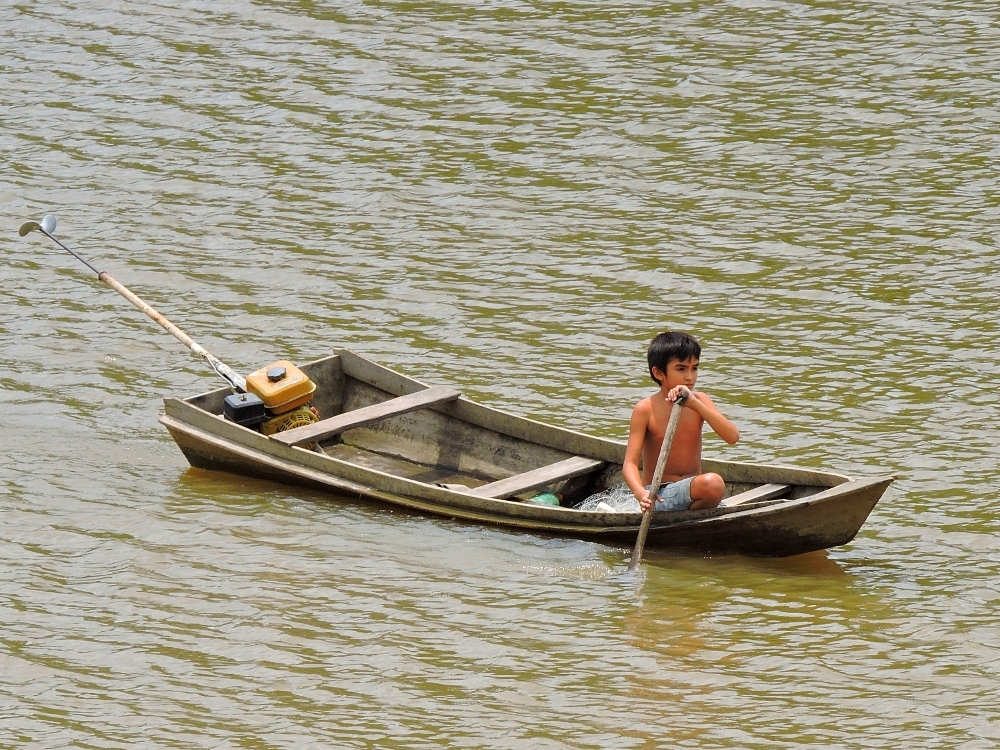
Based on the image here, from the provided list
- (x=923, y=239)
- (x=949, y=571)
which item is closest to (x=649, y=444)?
(x=949, y=571)

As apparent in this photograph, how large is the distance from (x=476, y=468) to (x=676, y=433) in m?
1.70

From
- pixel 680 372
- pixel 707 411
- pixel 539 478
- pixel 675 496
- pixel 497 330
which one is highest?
pixel 680 372

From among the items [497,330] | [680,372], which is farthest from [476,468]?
[497,330]

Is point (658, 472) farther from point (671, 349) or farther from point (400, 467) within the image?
point (400, 467)

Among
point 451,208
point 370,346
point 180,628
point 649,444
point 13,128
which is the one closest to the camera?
point 180,628

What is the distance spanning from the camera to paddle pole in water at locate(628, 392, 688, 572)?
325 inches

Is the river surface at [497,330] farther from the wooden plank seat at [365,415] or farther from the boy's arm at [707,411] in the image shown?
the boy's arm at [707,411]

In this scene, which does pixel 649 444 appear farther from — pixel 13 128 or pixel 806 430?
pixel 13 128

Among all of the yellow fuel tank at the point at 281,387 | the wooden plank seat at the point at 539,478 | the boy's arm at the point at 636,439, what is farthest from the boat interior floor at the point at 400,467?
the boy's arm at the point at 636,439

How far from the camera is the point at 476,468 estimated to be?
9.91 m

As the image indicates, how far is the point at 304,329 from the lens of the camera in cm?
1210

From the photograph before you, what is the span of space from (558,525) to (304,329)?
12.9 ft

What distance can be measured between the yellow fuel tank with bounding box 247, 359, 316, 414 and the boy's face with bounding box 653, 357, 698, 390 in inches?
95.2

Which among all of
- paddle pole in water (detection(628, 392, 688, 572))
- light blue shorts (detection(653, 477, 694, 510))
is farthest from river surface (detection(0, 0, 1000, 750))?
light blue shorts (detection(653, 477, 694, 510))
